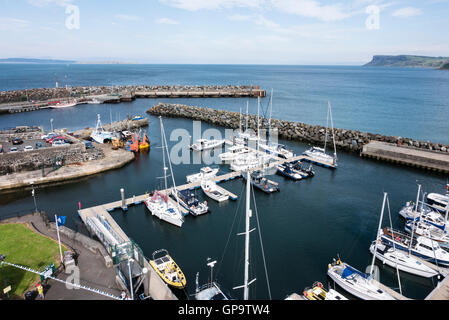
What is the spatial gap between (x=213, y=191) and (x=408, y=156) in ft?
99.8

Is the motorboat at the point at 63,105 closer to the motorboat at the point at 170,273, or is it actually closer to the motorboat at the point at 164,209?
the motorboat at the point at 164,209

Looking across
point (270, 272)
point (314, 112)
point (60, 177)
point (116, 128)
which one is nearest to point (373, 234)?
point (270, 272)

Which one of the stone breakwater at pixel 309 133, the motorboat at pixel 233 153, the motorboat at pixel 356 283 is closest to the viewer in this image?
the motorboat at pixel 356 283

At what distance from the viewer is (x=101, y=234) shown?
23.3 meters

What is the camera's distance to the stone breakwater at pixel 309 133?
159 feet

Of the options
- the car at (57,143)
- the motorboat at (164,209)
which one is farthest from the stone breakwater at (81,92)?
the motorboat at (164,209)

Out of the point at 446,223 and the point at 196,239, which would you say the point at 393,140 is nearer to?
the point at 446,223

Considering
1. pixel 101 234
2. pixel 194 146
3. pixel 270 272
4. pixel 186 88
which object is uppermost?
pixel 186 88

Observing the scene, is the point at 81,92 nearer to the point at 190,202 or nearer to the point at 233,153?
the point at 233,153

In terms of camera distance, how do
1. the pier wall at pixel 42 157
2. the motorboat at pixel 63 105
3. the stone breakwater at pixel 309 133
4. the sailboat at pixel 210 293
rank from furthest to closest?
the motorboat at pixel 63 105
the stone breakwater at pixel 309 133
the pier wall at pixel 42 157
the sailboat at pixel 210 293

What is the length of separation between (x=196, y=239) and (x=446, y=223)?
A: 2148 centimetres

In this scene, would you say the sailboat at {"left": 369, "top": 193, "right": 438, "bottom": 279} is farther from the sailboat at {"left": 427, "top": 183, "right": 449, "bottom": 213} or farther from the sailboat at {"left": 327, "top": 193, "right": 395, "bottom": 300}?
the sailboat at {"left": 427, "top": 183, "right": 449, "bottom": 213}

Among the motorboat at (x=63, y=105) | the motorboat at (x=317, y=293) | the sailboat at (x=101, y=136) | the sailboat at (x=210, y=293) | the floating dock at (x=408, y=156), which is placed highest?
the motorboat at (x=63, y=105)

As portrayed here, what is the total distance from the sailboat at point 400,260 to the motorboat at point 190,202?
1507cm
